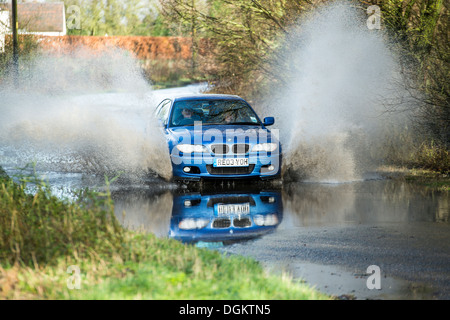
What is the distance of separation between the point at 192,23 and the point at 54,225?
13.1 metres

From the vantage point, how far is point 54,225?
7.12 metres

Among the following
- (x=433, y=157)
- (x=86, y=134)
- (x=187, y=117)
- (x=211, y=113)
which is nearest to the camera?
(x=187, y=117)

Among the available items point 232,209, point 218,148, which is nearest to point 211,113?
point 218,148

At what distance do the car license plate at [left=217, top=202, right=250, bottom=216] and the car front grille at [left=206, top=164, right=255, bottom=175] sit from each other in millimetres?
1786

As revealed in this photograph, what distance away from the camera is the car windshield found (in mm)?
14422

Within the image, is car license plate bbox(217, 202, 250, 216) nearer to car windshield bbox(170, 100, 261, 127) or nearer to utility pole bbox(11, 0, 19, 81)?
car windshield bbox(170, 100, 261, 127)

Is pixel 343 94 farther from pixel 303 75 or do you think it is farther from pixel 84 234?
pixel 84 234

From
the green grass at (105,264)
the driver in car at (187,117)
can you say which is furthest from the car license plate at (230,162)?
the green grass at (105,264)

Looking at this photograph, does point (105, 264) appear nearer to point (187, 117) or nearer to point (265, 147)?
point (265, 147)

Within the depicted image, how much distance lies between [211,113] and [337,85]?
533cm

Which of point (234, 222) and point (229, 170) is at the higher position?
point (229, 170)

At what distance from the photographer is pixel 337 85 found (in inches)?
744

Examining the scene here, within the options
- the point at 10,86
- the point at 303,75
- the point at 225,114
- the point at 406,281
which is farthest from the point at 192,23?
the point at 406,281

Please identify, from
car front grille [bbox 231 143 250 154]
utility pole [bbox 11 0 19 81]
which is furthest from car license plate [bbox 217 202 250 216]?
utility pole [bbox 11 0 19 81]
